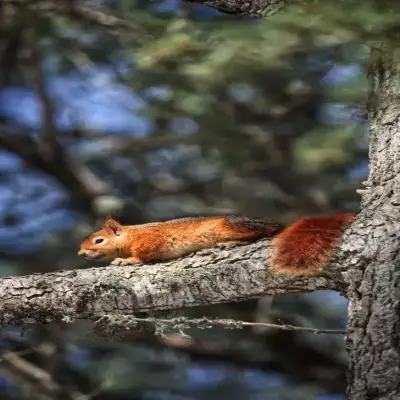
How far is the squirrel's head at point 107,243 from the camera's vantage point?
133 inches

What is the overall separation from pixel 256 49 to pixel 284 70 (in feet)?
3.22

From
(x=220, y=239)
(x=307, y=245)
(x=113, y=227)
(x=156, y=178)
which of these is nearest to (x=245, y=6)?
(x=220, y=239)

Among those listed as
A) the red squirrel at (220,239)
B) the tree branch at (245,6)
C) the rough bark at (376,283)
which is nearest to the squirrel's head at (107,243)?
the red squirrel at (220,239)

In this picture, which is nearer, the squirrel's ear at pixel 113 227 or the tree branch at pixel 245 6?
the tree branch at pixel 245 6

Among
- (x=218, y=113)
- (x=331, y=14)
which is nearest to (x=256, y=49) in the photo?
(x=331, y=14)

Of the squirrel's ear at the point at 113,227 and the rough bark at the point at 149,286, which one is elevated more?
the squirrel's ear at the point at 113,227

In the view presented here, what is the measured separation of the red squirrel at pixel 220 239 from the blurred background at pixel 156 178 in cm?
113

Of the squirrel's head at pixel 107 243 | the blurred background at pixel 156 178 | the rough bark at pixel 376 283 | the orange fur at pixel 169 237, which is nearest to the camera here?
the rough bark at pixel 376 283

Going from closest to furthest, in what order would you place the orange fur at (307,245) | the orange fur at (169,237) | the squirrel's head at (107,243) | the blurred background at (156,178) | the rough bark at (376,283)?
the rough bark at (376,283) → the orange fur at (307,245) → the orange fur at (169,237) → the squirrel's head at (107,243) → the blurred background at (156,178)

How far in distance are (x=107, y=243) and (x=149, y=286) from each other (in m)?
0.88

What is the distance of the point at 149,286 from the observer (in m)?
2.54

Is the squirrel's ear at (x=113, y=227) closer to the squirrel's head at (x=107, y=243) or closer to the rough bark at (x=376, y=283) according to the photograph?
the squirrel's head at (x=107, y=243)

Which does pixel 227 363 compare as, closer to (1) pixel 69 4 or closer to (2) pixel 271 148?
(2) pixel 271 148

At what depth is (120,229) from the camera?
3408 millimetres
